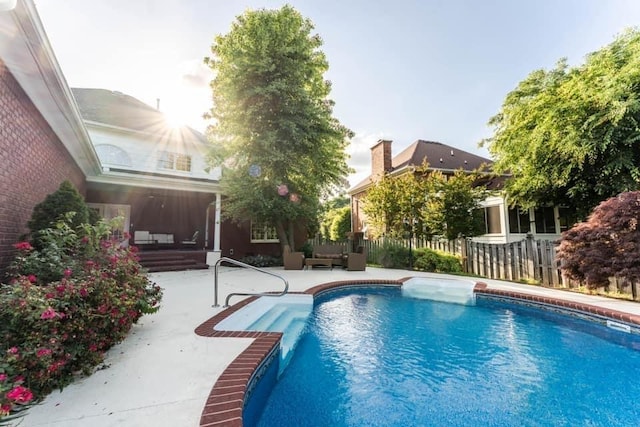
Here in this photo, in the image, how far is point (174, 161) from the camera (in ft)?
47.3

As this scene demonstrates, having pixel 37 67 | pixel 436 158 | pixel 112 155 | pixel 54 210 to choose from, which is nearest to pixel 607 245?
pixel 37 67

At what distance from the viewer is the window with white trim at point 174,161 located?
14.2 m

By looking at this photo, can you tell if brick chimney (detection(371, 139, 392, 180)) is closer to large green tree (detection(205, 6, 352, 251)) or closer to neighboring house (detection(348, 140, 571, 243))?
neighboring house (detection(348, 140, 571, 243))

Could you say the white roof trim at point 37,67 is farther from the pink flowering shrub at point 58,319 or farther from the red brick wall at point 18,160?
the pink flowering shrub at point 58,319

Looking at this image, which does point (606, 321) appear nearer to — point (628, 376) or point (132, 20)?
point (628, 376)

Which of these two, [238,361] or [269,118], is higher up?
[269,118]

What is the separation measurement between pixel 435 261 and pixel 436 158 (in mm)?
9976

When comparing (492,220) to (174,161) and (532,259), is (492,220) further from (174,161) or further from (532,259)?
(174,161)

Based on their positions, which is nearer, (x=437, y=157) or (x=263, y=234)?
(x=263, y=234)

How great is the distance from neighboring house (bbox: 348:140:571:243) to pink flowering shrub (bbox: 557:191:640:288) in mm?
6434

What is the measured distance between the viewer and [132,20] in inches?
264

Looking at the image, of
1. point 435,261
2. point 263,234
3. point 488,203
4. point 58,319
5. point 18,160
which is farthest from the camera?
point 263,234

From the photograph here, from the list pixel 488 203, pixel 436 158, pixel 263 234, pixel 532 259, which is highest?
pixel 436 158

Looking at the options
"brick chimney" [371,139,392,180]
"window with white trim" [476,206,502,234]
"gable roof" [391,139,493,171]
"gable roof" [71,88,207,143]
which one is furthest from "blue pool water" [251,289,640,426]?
"brick chimney" [371,139,392,180]
